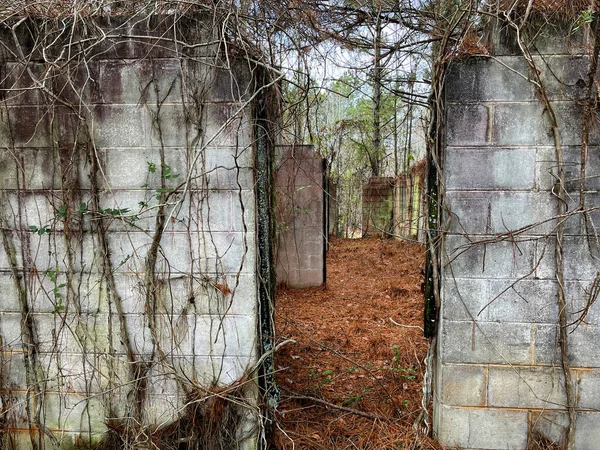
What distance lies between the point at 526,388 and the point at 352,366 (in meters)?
1.73

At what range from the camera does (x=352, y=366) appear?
162 inches

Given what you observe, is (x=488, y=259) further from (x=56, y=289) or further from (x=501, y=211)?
(x=56, y=289)

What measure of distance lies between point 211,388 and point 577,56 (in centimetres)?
294

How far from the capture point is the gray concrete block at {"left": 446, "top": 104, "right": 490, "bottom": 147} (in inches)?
100.0

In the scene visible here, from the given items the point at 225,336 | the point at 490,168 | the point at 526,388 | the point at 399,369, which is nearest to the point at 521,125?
the point at 490,168

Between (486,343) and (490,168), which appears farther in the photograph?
(486,343)

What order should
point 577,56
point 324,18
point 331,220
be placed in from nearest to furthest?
point 577,56
point 324,18
point 331,220

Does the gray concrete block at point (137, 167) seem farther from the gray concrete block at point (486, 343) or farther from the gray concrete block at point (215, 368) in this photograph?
the gray concrete block at point (486, 343)

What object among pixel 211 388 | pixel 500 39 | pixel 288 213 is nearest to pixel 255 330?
pixel 211 388

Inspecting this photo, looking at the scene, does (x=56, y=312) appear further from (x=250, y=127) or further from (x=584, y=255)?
(x=584, y=255)

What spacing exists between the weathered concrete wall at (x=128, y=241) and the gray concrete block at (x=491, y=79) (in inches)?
48.4

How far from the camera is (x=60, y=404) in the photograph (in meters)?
2.83

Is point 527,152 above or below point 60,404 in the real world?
above

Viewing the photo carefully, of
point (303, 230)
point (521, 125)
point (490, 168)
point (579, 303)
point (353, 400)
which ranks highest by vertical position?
point (521, 125)
